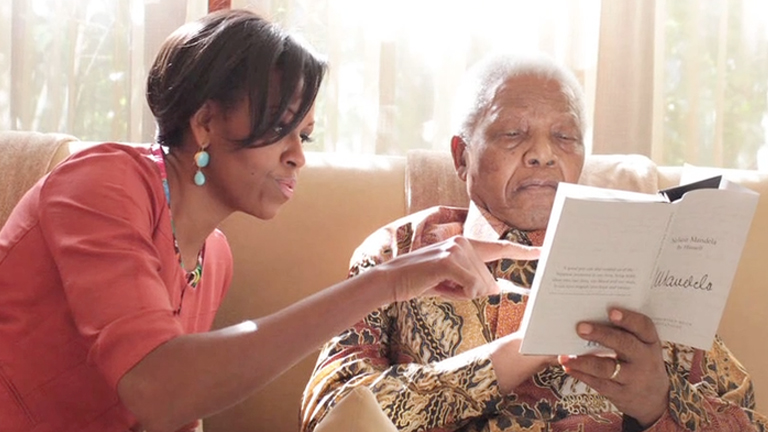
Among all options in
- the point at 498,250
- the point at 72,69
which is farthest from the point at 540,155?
the point at 72,69

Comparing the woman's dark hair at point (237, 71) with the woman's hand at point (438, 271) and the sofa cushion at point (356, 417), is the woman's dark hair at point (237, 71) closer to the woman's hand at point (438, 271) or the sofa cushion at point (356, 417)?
the woman's hand at point (438, 271)

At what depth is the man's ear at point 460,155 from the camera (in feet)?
7.22

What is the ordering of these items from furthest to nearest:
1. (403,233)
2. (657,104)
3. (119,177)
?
(657,104), (403,233), (119,177)

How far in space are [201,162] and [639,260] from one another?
683mm

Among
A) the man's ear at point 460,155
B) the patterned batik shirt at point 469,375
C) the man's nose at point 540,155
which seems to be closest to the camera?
the patterned batik shirt at point 469,375

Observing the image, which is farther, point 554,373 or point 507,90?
point 507,90

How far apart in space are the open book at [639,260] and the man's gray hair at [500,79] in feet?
2.11

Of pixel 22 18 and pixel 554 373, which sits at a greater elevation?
pixel 22 18

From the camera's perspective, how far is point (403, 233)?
209cm

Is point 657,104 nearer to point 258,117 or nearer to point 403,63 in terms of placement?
point 403,63

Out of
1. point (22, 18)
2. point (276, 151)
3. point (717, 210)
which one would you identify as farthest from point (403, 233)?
point (22, 18)

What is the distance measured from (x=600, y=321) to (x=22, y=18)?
6.47 feet

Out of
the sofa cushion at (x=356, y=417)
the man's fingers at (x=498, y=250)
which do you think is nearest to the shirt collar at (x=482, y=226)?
the man's fingers at (x=498, y=250)

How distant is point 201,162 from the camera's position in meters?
1.60
